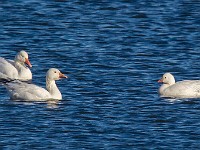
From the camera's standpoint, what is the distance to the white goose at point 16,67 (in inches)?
1107

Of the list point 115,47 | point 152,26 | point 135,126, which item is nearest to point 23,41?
point 115,47

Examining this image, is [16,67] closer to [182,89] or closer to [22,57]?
[22,57]

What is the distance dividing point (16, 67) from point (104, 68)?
2.31 meters

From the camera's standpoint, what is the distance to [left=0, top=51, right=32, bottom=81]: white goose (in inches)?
1107

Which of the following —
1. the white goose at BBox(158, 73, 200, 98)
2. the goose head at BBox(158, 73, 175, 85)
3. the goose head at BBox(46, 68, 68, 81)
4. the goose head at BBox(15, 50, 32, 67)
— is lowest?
the white goose at BBox(158, 73, 200, 98)

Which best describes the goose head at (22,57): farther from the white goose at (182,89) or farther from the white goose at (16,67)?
the white goose at (182,89)

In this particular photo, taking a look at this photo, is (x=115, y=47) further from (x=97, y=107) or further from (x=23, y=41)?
(x=97, y=107)

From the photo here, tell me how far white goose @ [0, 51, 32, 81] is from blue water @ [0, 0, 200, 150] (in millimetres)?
350

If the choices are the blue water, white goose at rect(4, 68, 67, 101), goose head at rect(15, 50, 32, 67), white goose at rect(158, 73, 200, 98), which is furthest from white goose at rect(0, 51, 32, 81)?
white goose at rect(158, 73, 200, 98)

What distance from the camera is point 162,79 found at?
2555 centimetres

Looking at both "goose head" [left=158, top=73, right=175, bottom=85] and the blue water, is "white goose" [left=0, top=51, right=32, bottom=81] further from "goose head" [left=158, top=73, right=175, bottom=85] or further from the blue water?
"goose head" [left=158, top=73, right=175, bottom=85]

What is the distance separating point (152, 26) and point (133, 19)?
A: 1.61m

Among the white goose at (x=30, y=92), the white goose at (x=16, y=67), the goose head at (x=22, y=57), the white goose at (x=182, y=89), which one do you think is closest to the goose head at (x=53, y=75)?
the white goose at (x=30, y=92)

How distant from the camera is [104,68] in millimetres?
28391
